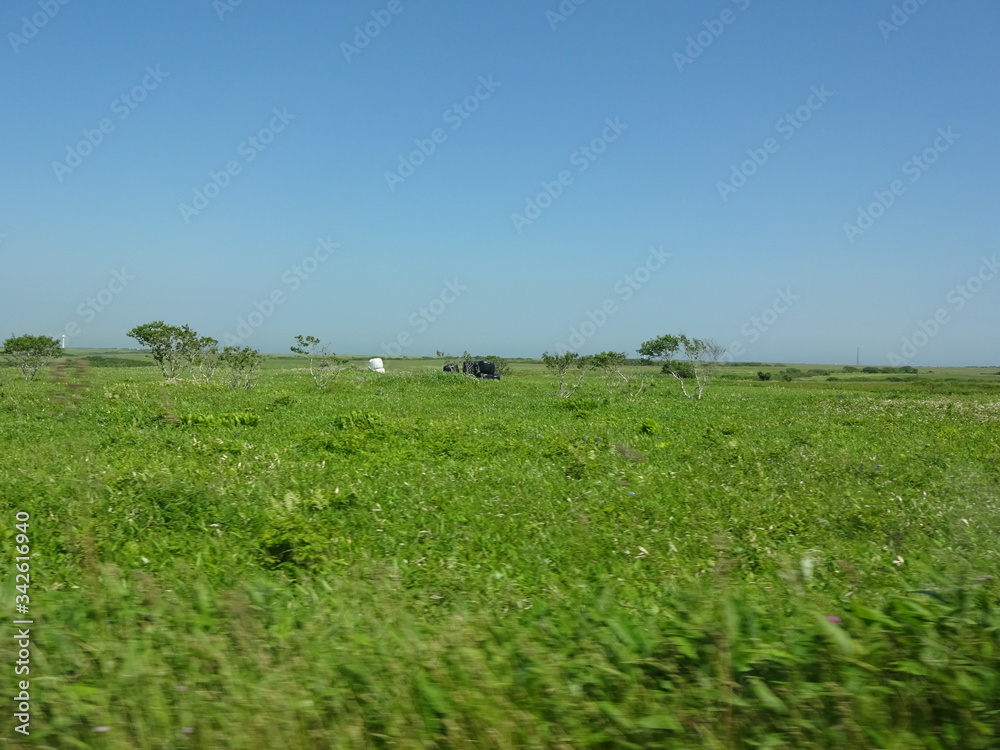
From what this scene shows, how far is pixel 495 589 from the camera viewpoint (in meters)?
5.32

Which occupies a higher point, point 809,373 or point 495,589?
point 809,373

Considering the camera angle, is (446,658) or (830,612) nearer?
(446,658)

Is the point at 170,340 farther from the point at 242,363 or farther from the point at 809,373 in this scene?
the point at 809,373

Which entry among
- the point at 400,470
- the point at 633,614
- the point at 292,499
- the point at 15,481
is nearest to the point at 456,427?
the point at 400,470

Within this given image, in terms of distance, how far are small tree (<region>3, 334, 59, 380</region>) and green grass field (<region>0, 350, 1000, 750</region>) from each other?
2751 cm

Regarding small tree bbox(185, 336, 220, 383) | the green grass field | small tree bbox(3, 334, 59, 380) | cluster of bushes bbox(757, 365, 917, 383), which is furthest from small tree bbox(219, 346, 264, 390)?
cluster of bushes bbox(757, 365, 917, 383)

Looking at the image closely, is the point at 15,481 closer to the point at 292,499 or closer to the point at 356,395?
the point at 292,499

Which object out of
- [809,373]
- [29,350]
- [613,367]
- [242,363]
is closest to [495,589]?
[242,363]

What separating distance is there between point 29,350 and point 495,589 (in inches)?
1613

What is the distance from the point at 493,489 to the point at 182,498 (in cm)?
395

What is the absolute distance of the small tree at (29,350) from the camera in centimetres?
3622

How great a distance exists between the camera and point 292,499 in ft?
26.3

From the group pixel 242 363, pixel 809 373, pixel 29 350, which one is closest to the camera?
pixel 242 363

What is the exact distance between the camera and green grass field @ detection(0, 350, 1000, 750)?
2908 millimetres
